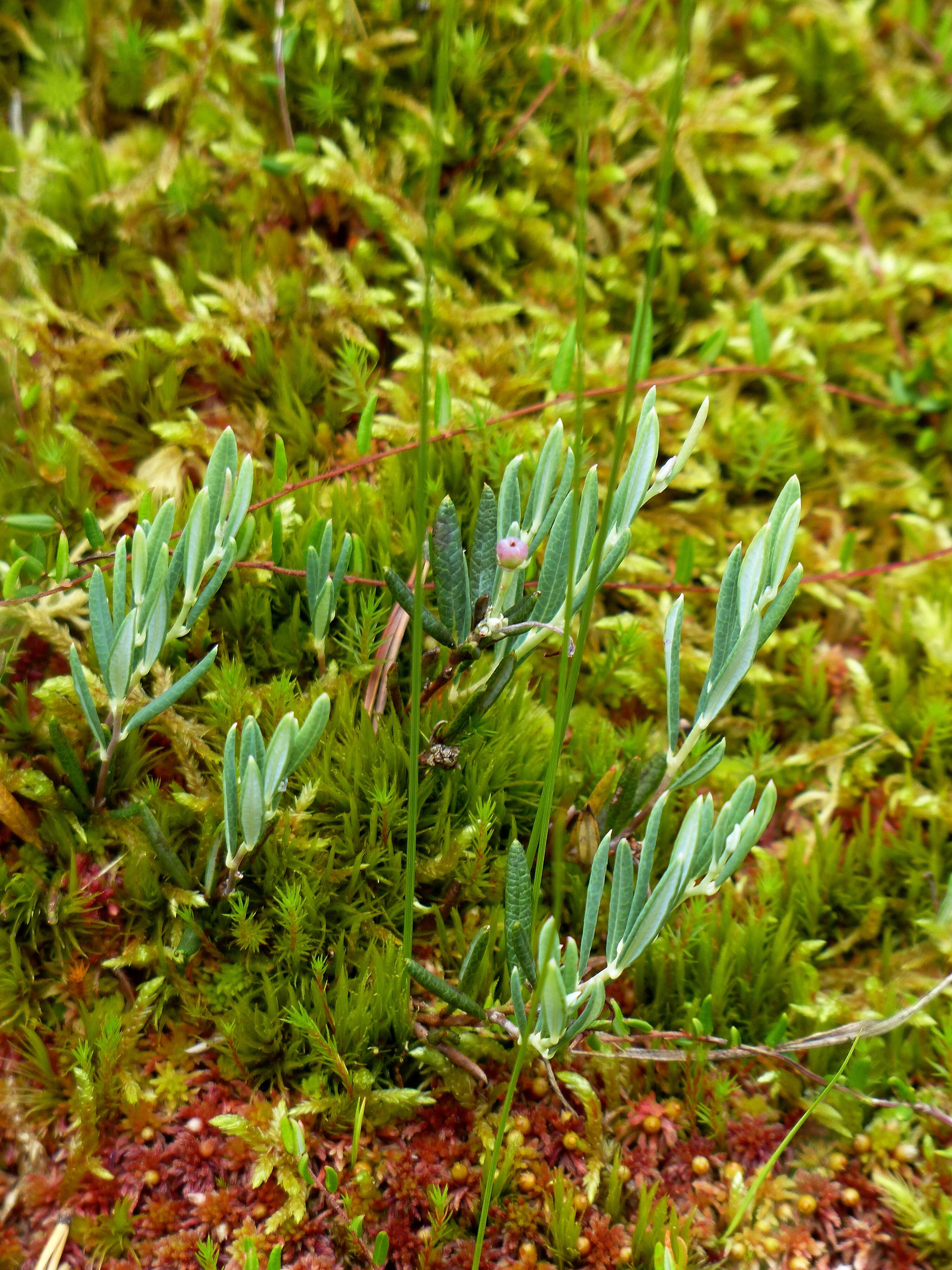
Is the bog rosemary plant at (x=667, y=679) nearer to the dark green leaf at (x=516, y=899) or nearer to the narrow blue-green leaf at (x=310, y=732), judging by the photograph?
the dark green leaf at (x=516, y=899)

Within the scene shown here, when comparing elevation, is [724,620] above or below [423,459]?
below

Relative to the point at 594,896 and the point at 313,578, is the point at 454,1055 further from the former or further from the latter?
the point at 313,578

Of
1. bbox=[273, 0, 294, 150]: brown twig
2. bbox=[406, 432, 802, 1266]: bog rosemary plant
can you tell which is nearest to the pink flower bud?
bbox=[406, 432, 802, 1266]: bog rosemary plant

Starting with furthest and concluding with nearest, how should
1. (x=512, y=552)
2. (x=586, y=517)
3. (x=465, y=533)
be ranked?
(x=465, y=533) → (x=586, y=517) → (x=512, y=552)

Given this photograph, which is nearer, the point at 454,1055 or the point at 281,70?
the point at 454,1055

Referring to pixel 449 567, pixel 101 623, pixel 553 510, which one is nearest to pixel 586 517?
pixel 553 510

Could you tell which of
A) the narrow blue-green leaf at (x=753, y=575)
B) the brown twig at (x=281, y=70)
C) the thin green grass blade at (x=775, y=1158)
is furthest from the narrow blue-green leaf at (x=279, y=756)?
the brown twig at (x=281, y=70)

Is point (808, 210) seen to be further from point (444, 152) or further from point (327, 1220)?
point (327, 1220)

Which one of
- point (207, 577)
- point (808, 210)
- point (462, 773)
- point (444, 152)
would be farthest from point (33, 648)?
point (808, 210)

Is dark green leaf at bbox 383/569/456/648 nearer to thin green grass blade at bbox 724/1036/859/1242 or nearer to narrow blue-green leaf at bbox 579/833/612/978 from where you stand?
narrow blue-green leaf at bbox 579/833/612/978
